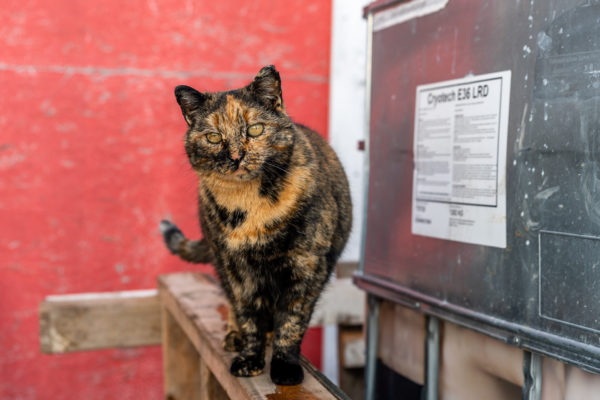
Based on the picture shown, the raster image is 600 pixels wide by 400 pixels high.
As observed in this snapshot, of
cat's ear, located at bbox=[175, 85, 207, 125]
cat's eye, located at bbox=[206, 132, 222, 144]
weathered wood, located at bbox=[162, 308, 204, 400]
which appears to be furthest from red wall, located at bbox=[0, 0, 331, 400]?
cat's eye, located at bbox=[206, 132, 222, 144]

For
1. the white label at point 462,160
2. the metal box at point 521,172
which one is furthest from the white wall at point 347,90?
the white label at point 462,160

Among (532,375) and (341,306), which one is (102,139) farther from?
(532,375)

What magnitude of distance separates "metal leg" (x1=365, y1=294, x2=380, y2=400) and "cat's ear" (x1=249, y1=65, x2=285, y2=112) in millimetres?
929

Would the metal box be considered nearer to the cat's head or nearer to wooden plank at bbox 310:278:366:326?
the cat's head

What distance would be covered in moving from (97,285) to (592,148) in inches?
99.8

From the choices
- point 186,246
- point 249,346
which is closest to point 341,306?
point 186,246

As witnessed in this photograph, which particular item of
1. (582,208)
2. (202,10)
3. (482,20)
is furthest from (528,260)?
(202,10)

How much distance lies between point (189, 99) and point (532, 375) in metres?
1.18

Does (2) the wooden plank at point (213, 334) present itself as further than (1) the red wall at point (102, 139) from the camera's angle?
No

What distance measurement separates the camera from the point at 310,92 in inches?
125

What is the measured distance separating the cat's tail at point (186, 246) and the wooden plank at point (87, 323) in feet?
1.38

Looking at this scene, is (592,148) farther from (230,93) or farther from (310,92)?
(310,92)

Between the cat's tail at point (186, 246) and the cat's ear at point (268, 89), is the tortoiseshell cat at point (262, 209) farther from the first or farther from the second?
the cat's tail at point (186, 246)

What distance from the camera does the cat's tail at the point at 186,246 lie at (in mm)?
2043
